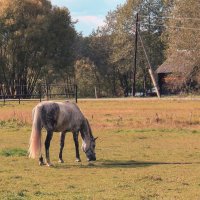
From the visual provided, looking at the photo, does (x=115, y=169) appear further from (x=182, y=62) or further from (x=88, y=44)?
(x=88, y=44)

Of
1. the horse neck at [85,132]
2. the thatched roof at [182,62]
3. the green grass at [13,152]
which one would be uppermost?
the thatched roof at [182,62]

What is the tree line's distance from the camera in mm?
67338

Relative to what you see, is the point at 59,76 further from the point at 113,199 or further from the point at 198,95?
the point at 113,199

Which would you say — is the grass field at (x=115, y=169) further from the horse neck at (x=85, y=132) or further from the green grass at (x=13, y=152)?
the horse neck at (x=85, y=132)

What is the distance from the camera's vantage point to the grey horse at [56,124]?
56.7 feet

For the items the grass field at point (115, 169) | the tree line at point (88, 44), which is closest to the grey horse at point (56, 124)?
the grass field at point (115, 169)

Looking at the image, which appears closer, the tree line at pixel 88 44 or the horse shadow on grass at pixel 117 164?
the horse shadow on grass at pixel 117 164

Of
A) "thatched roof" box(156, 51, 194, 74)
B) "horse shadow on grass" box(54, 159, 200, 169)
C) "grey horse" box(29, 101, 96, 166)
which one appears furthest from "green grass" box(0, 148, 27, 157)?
"thatched roof" box(156, 51, 194, 74)

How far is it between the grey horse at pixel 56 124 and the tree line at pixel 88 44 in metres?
39.4

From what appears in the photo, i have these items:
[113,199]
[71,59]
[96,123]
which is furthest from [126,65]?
[113,199]

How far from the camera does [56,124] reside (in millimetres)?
18234

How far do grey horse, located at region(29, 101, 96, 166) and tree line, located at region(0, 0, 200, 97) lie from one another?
3944 centimetres

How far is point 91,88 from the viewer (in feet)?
315

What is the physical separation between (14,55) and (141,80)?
31.2m
